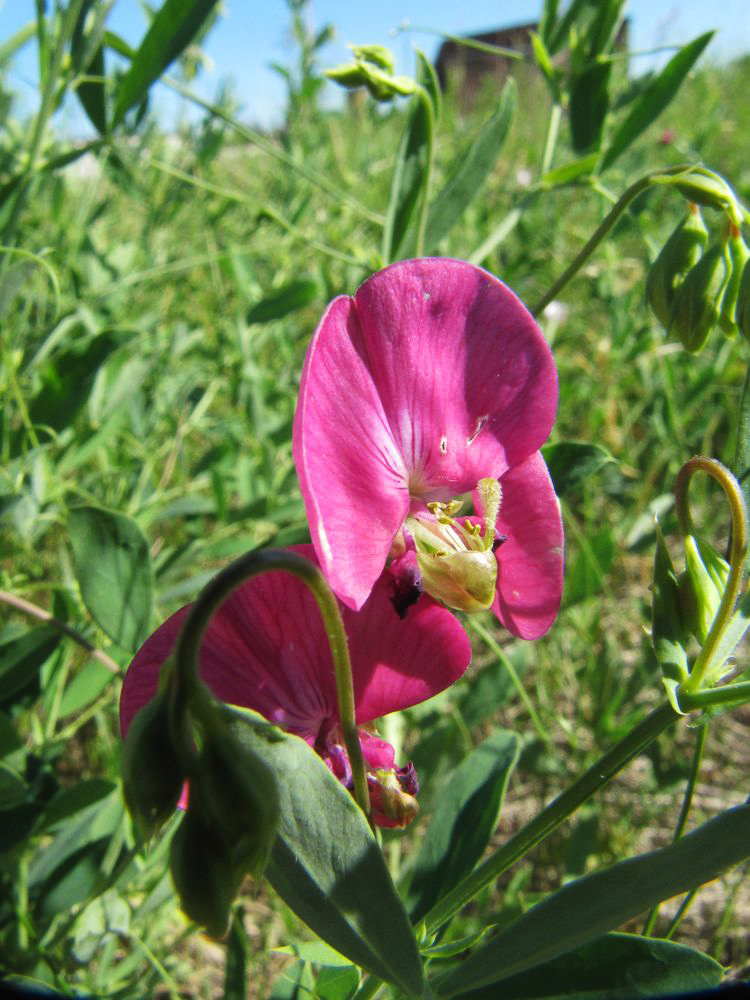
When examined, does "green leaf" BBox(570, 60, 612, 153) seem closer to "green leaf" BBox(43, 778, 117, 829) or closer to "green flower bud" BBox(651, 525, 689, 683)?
"green flower bud" BBox(651, 525, 689, 683)

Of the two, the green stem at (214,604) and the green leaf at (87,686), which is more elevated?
the green stem at (214,604)

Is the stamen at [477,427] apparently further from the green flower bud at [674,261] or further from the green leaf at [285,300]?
the green leaf at [285,300]

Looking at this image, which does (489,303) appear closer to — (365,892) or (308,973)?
(365,892)

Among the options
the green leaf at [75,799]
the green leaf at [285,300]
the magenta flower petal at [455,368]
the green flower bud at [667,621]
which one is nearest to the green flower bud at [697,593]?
the green flower bud at [667,621]

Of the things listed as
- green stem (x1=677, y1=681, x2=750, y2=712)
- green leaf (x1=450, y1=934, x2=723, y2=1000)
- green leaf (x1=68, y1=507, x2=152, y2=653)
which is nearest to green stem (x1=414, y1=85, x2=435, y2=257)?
green leaf (x1=68, y1=507, x2=152, y2=653)

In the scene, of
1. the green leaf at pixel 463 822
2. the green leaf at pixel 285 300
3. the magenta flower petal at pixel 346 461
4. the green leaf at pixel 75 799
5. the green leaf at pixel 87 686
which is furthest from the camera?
the green leaf at pixel 285 300

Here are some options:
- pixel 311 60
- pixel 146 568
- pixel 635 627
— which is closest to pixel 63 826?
pixel 146 568
